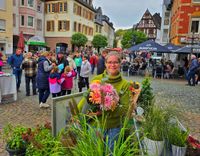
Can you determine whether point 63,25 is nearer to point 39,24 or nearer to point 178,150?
point 39,24

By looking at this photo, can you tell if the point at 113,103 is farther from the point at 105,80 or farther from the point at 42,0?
the point at 42,0

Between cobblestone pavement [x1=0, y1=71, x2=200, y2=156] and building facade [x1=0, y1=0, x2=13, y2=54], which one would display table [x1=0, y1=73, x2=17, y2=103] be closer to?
cobblestone pavement [x1=0, y1=71, x2=200, y2=156]

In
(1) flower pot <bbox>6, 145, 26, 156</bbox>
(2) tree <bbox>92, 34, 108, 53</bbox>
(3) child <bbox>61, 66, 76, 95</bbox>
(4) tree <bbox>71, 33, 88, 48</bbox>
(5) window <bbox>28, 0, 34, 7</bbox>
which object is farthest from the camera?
(2) tree <bbox>92, 34, 108, 53</bbox>

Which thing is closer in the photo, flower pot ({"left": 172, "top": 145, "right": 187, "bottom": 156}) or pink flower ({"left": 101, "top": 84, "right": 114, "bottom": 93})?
pink flower ({"left": 101, "top": 84, "right": 114, "bottom": 93})

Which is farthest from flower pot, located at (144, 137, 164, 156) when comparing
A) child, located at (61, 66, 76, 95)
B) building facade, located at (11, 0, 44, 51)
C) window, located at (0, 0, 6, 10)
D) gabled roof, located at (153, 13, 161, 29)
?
gabled roof, located at (153, 13, 161, 29)

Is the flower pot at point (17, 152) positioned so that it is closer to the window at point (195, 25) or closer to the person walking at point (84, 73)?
the person walking at point (84, 73)

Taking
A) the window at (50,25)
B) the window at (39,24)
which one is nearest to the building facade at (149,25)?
the window at (50,25)

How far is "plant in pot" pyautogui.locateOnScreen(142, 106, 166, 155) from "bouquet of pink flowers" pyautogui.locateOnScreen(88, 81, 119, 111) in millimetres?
457

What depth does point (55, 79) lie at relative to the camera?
24.0ft

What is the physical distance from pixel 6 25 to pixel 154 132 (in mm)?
32432

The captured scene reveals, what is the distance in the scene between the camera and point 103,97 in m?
2.52

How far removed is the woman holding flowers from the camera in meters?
2.56

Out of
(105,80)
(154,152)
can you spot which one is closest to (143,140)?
(154,152)

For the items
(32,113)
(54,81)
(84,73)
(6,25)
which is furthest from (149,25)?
(32,113)
